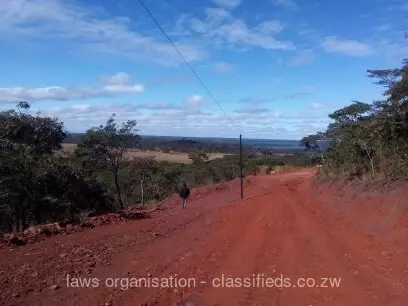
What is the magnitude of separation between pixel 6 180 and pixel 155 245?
34.2 feet

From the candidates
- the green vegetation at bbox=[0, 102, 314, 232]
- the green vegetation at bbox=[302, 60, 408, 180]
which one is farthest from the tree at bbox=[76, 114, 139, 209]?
the green vegetation at bbox=[302, 60, 408, 180]

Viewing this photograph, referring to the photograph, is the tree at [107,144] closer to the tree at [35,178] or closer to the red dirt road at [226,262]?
the tree at [35,178]

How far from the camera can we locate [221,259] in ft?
27.8

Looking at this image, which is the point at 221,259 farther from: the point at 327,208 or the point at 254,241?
the point at 327,208

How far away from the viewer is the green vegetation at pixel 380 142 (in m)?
13.1

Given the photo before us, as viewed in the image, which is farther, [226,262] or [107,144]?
[107,144]

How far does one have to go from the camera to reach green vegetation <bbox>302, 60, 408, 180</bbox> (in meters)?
13.1

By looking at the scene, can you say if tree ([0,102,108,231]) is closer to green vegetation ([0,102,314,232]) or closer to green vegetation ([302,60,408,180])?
green vegetation ([0,102,314,232])

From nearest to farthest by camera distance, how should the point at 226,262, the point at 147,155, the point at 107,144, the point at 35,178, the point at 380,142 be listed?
the point at 226,262
the point at 380,142
the point at 35,178
the point at 107,144
the point at 147,155

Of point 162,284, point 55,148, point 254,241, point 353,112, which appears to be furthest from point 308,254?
point 55,148

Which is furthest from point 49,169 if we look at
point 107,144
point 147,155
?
→ point 147,155

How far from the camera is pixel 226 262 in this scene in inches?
325

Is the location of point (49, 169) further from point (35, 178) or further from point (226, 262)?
point (226, 262)

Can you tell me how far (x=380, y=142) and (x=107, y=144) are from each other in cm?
1893
